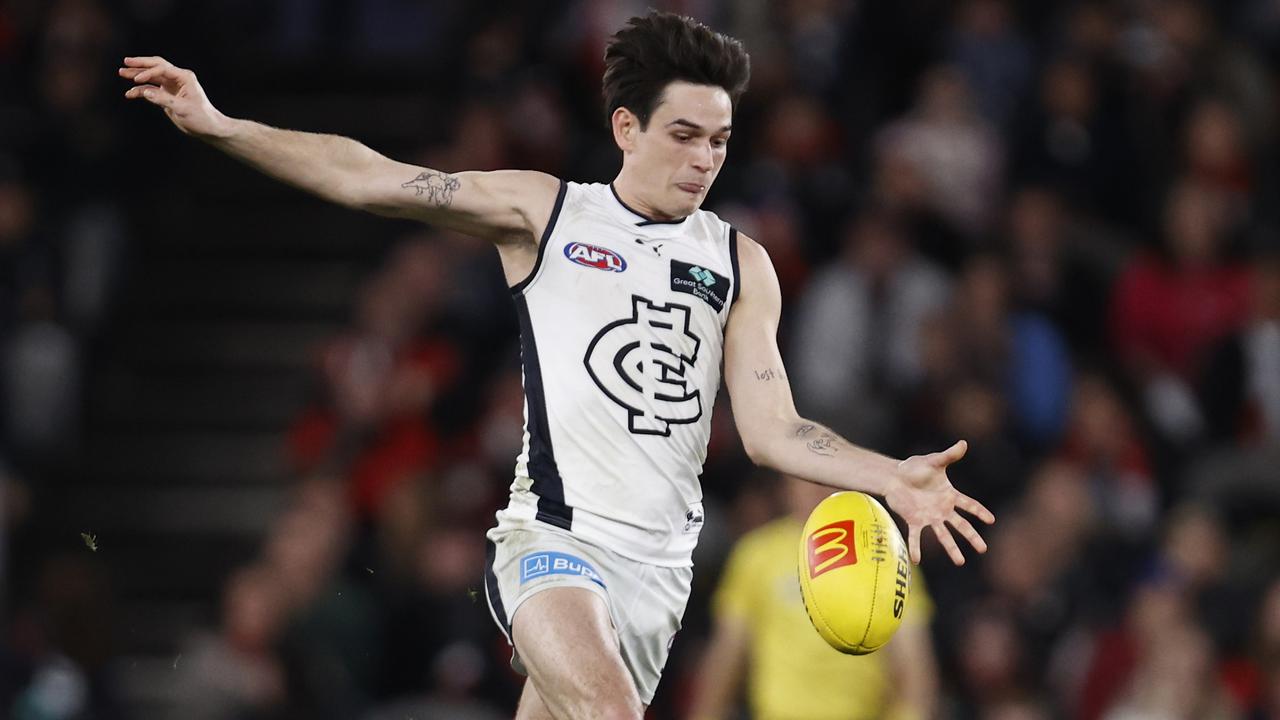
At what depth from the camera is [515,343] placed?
12.5 metres

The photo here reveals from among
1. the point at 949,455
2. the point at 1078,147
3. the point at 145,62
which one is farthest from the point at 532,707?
the point at 1078,147

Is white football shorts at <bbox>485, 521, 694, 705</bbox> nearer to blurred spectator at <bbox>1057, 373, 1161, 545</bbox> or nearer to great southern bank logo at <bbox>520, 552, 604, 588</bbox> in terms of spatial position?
great southern bank logo at <bbox>520, 552, 604, 588</bbox>

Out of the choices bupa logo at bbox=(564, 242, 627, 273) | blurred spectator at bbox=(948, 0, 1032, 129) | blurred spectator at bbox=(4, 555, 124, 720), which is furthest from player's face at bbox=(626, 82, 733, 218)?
blurred spectator at bbox=(948, 0, 1032, 129)

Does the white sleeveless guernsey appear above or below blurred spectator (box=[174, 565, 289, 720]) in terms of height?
above

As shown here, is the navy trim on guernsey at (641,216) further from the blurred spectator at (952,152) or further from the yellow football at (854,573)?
the blurred spectator at (952,152)

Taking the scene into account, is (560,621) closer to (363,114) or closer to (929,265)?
(929,265)

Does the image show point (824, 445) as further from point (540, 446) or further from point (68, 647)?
point (68, 647)

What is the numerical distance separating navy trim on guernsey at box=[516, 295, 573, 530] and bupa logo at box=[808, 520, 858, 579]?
0.78 metres

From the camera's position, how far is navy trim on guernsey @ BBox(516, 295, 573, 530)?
20.5 feet

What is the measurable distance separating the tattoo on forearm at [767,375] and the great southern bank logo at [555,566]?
848 mm

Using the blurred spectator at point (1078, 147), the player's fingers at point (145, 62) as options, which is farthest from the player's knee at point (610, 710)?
the blurred spectator at point (1078, 147)

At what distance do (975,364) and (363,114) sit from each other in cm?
580

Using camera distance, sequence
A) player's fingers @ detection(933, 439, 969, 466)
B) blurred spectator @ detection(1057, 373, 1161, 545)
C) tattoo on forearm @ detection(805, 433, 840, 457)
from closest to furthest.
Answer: player's fingers @ detection(933, 439, 969, 466) < tattoo on forearm @ detection(805, 433, 840, 457) < blurred spectator @ detection(1057, 373, 1161, 545)

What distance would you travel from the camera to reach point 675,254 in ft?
21.2
